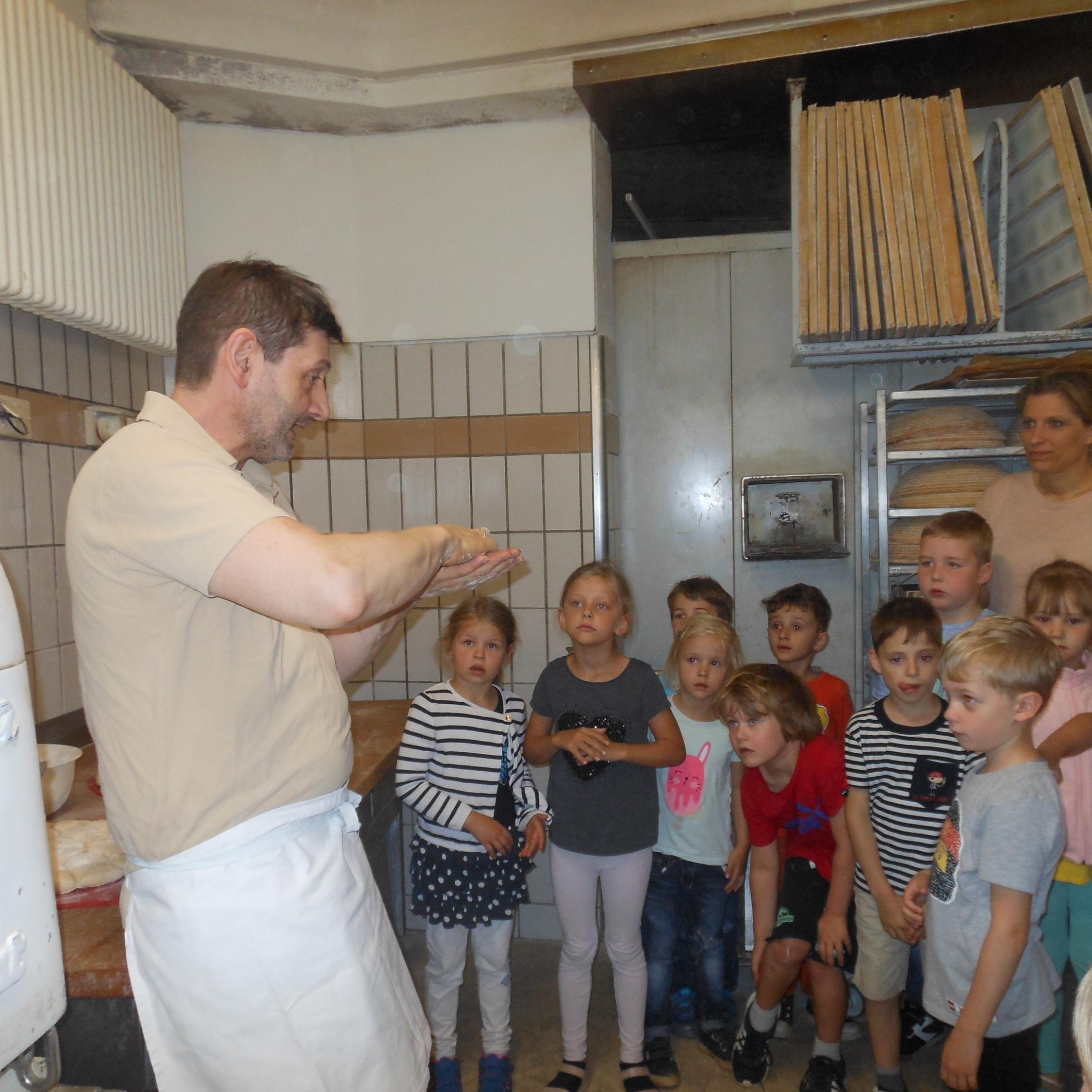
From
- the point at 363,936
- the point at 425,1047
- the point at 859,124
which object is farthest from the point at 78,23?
the point at 425,1047

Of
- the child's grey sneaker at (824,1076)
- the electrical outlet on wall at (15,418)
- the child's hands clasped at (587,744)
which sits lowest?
the child's grey sneaker at (824,1076)

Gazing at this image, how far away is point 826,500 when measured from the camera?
323 centimetres

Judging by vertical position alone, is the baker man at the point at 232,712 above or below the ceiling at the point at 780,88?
below

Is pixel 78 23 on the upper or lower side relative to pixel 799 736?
upper

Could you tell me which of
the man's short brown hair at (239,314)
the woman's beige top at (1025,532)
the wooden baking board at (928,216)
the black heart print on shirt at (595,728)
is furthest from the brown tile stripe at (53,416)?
the woman's beige top at (1025,532)

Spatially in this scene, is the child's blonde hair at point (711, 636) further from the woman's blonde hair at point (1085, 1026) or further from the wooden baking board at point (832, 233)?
the woman's blonde hair at point (1085, 1026)

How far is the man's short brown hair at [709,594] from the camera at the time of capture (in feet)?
8.90

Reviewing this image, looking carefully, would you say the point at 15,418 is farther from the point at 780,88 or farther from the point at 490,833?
the point at 780,88

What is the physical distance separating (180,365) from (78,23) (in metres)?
1.85

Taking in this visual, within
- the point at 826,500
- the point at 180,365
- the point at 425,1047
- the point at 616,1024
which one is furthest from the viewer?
the point at 826,500

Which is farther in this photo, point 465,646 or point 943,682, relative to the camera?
point 465,646

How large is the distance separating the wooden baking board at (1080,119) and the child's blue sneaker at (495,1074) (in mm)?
3016

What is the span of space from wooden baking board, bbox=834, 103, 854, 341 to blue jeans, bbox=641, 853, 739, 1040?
169cm

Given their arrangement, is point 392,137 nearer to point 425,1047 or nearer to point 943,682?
point 943,682
